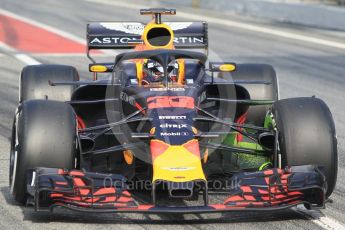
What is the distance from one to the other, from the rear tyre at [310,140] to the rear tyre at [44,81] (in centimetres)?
328

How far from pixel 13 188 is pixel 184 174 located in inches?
58.6

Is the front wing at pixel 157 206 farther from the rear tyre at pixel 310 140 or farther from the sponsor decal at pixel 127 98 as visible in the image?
the sponsor decal at pixel 127 98

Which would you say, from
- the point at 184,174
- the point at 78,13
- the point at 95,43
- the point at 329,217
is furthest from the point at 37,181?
the point at 78,13

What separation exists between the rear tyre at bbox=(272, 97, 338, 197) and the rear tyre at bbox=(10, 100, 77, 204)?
1.81 m

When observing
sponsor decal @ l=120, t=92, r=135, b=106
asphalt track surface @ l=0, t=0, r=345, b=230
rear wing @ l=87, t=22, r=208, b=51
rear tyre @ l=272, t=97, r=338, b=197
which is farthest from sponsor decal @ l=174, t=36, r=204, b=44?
rear tyre @ l=272, t=97, r=338, b=197

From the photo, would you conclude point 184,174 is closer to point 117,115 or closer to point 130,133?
point 130,133

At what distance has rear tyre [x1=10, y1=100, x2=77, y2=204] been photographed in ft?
26.1

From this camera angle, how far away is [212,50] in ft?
69.7

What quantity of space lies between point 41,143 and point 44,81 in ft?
A: 9.49

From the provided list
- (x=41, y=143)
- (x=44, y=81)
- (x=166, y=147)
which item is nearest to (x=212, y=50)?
(x=44, y=81)

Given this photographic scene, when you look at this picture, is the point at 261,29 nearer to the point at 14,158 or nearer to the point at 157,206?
the point at 14,158

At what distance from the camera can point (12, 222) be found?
305 inches

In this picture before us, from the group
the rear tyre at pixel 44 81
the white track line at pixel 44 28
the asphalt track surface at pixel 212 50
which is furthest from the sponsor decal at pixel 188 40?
the white track line at pixel 44 28

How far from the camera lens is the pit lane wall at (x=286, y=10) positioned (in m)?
25.5
